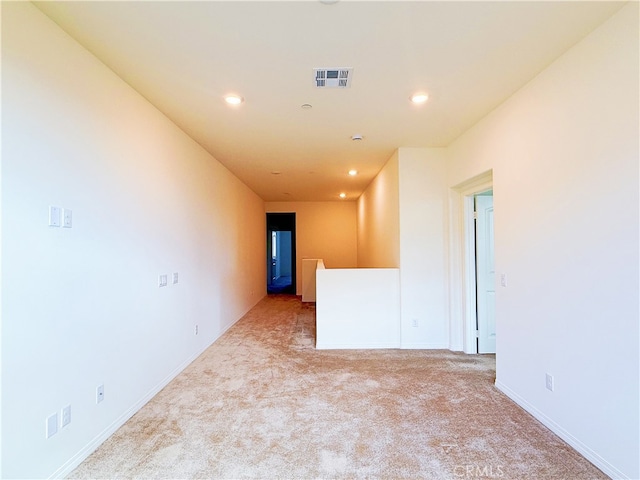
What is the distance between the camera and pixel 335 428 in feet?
7.28

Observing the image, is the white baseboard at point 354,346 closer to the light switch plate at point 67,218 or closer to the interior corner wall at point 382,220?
the interior corner wall at point 382,220

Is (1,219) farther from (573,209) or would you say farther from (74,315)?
(573,209)

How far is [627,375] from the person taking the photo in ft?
5.42

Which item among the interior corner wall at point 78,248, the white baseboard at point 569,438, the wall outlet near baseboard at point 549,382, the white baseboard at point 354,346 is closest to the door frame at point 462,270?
the white baseboard at point 354,346

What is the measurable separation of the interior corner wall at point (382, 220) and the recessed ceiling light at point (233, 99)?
7.44ft

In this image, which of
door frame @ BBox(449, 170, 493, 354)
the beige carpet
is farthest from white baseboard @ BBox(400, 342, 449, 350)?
the beige carpet

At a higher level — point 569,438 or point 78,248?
point 78,248

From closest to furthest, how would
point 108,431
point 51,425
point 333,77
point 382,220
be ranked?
point 51,425, point 108,431, point 333,77, point 382,220

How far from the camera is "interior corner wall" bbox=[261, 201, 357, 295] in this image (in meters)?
8.67

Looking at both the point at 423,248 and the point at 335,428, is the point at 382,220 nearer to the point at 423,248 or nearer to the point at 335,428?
the point at 423,248

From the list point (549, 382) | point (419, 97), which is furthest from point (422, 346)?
point (419, 97)

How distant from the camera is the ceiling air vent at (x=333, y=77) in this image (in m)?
2.21

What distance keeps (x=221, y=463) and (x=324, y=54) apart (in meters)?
2.63

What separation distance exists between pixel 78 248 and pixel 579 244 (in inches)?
122
